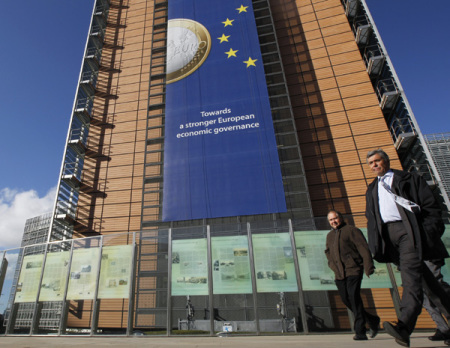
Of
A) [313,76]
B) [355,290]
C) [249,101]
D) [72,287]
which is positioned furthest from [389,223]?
[313,76]

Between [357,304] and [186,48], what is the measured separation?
1801 centimetres

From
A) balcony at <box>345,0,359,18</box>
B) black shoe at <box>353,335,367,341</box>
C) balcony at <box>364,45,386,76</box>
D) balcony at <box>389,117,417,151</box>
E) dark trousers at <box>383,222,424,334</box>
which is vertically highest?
balcony at <box>345,0,359,18</box>

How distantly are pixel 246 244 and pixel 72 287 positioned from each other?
178 inches

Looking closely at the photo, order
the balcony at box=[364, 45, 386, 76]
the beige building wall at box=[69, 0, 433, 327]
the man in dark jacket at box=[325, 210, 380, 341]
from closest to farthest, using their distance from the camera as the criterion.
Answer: the man in dark jacket at box=[325, 210, 380, 341] < the beige building wall at box=[69, 0, 433, 327] < the balcony at box=[364, 45, 386, 76]

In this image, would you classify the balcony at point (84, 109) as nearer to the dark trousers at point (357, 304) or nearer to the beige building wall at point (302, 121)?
the beige building wall at point (302, 121)

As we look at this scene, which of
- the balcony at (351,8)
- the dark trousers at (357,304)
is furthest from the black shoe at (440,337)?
the balcony at (351,8)

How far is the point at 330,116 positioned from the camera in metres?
16.9

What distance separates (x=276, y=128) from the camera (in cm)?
1563

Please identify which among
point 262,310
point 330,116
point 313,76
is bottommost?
point 262,310

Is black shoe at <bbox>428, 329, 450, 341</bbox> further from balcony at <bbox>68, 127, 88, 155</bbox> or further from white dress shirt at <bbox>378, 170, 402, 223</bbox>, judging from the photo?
balcony at <bbox>68, 127, 88, 155</bbox>

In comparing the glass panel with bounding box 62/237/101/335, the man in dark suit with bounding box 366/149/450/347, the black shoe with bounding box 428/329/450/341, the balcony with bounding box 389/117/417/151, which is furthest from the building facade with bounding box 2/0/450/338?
the man in dark suit with bounding box 366/149/450/347

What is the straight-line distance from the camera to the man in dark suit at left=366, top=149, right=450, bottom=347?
2.24 m

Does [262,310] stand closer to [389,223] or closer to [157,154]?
[389,223]

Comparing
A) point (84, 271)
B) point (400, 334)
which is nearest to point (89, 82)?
point (84, 271)
